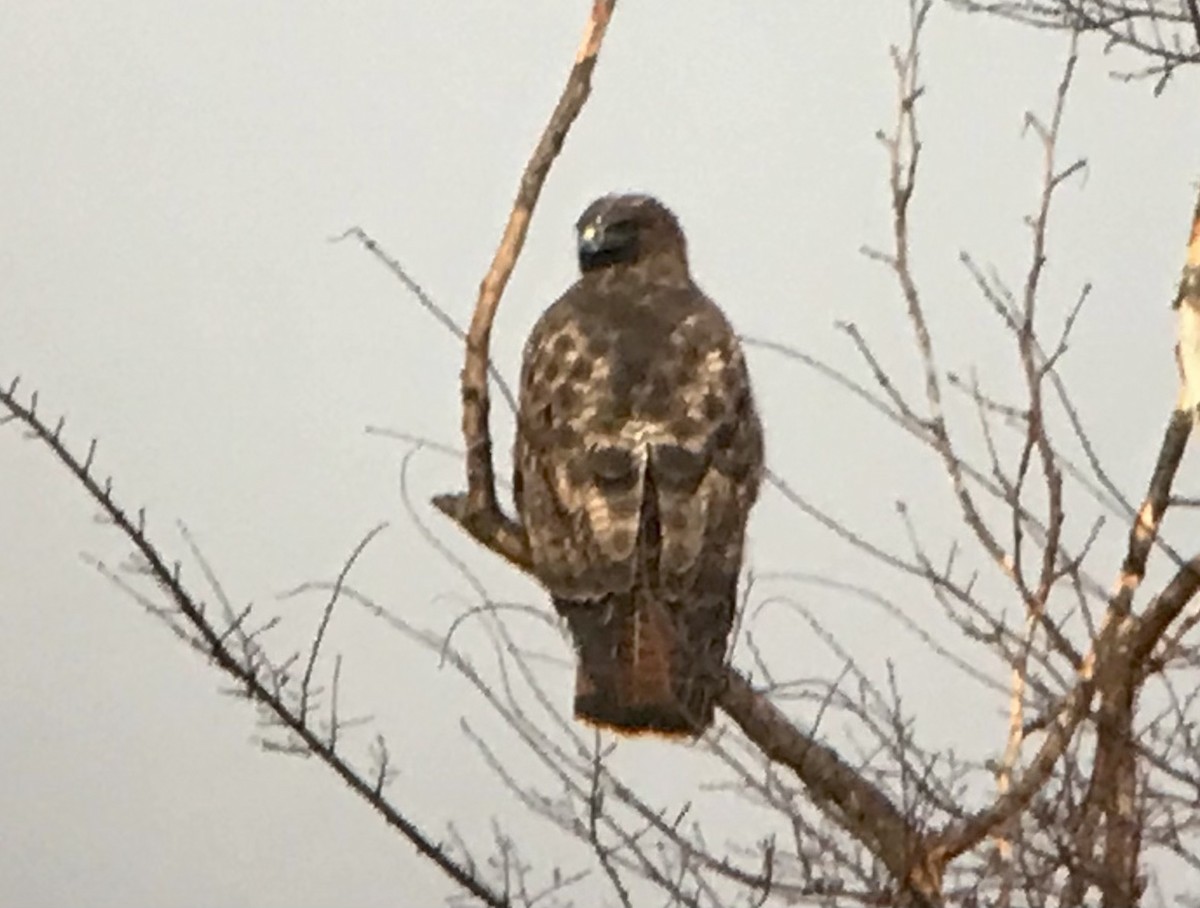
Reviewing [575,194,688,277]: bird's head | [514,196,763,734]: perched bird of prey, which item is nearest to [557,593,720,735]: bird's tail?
[514,196,763,734]: perched bird of prey

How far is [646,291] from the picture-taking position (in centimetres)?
222

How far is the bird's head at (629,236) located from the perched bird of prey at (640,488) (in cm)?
6

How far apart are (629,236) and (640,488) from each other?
0.43 metres

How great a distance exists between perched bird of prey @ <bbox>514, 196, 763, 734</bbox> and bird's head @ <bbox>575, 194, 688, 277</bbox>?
6 cm

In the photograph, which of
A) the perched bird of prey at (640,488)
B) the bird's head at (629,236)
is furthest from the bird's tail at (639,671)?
the bird's head at (629,236)

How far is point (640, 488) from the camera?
1.96m

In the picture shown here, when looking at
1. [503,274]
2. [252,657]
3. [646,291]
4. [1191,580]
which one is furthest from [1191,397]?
[252,657]

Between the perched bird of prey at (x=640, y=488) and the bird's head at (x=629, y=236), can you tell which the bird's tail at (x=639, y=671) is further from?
the bird's head at (x=629, y=236)

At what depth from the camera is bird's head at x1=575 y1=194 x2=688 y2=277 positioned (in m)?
2.26

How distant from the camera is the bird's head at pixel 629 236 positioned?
2.26m

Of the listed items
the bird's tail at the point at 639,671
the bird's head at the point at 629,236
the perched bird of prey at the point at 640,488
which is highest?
the bird's head at the point at 629,236

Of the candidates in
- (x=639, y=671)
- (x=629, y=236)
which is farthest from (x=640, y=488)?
(x=629, y=236)

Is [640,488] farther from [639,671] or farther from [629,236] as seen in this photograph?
[629,236]

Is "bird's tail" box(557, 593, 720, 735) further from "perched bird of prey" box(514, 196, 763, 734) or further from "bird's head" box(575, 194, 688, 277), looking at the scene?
"bird's head" box(575, 194, 688, 277)
